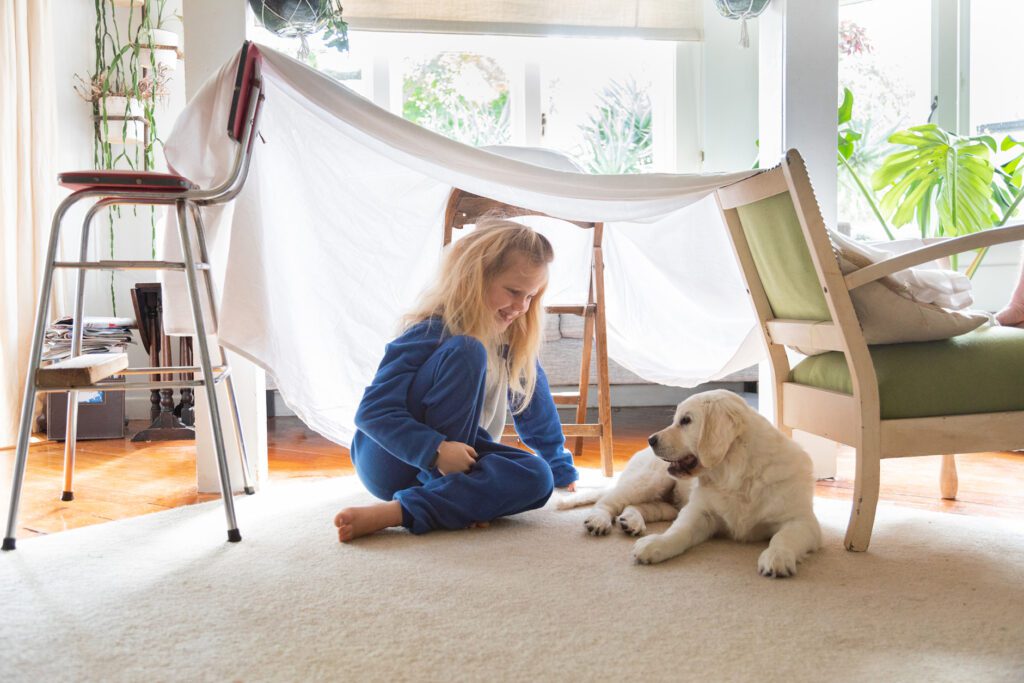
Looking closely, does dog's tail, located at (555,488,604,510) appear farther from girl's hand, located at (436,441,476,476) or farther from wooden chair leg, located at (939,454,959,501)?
wooden chair leg, located at (939,454,959,501)

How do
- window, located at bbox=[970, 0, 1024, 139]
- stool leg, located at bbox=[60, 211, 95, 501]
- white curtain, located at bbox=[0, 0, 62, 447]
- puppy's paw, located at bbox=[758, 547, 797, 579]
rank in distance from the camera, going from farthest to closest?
window, located at bbox=[970, 0, 1024, 139] → white curtain, located at bbox=[0, 0, 62, 447] → stool leg, located at bbox=[60, 211, 95, 501] → puppy's paw, located at bbox=[758, 547, 797, 579]

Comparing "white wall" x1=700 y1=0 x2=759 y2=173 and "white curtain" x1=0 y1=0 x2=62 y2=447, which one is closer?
"white curtain" x1=0 y1=0 x2=62 y2=447

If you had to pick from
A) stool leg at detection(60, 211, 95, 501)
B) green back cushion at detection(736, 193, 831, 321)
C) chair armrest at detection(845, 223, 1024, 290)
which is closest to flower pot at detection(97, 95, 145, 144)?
stool leg at detection(60, 211, 95, 501)

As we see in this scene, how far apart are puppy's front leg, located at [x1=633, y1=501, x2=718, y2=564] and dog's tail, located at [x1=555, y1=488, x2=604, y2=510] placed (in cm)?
35

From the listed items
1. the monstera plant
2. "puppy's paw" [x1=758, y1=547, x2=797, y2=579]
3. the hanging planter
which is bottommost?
"puppy's paw" [x1=758, y1=547, x2=797, y2=579]

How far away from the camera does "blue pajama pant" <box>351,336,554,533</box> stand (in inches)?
65.4

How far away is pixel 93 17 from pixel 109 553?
3.20 meters

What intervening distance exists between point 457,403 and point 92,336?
223 centimetres

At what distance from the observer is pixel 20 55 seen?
10.5 feet

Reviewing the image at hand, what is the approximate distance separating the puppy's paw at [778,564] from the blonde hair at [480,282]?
725 millimetres

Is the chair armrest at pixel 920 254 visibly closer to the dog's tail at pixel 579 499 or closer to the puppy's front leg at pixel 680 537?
the puppy's front leg at pixel 680 537

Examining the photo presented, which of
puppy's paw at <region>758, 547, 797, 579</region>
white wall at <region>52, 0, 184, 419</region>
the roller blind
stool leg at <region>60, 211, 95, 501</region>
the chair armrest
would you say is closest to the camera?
puppy's paw at <region>758, 547, 797, 579</region>

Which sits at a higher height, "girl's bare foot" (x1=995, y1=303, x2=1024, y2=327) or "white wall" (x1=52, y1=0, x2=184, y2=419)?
"white wall" (x1=52, y1=0, x2=184, y2=419)

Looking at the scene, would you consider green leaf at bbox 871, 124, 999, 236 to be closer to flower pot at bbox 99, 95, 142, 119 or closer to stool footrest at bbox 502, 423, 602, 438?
stool footrest at bbox 502, 423, 602, 438
